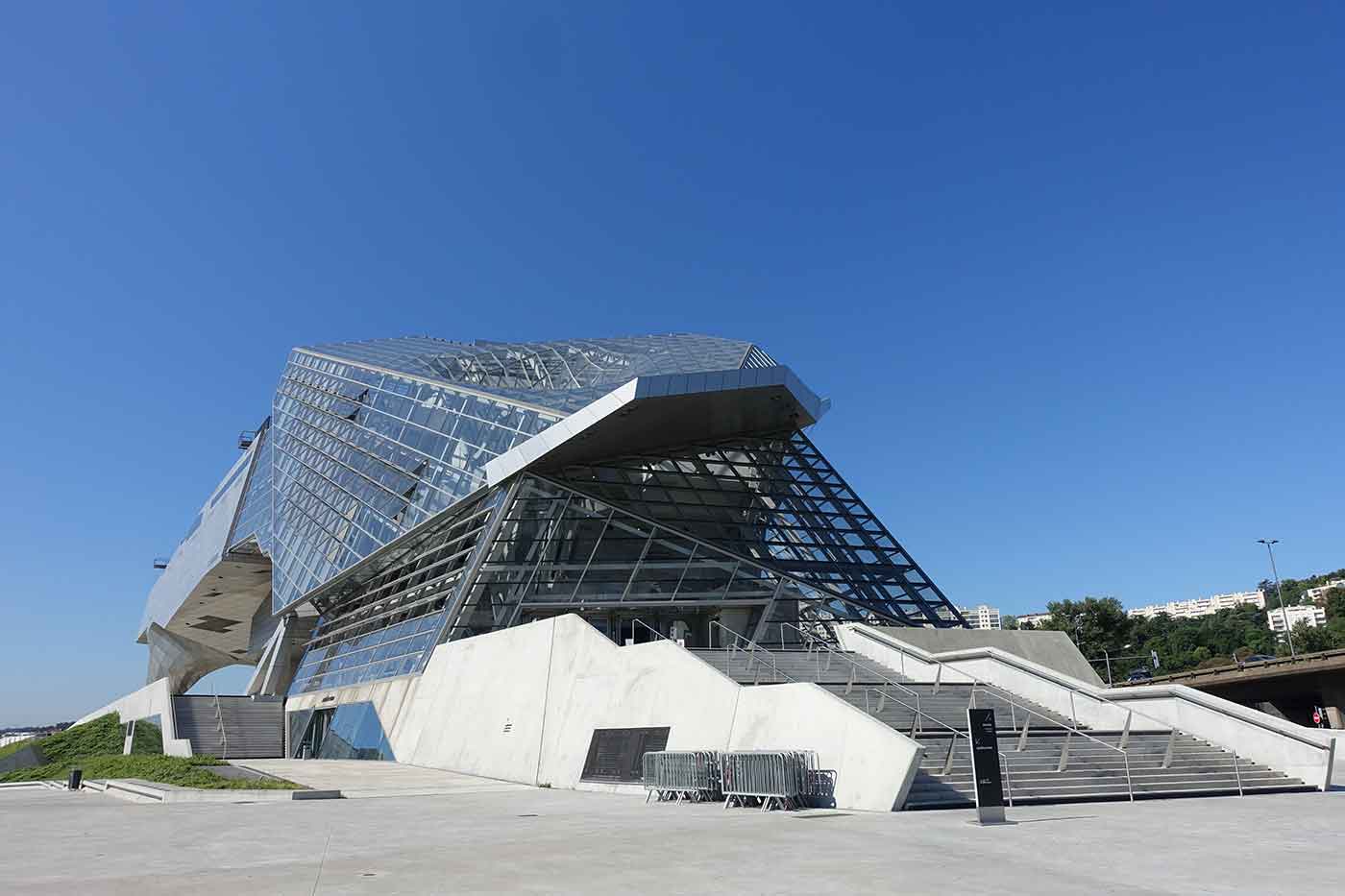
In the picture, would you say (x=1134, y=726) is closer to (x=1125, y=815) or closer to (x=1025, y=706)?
(x=1025, y=706)

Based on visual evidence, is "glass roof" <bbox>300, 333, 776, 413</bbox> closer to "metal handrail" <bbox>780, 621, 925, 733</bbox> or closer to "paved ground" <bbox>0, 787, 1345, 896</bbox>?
"metal handrail" <bbox>780, 621, 925, 733</bbox>

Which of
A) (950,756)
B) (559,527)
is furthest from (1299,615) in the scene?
(950,756)

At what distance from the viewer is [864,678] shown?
22.5 meters

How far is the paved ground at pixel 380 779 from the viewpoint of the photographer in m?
21.8

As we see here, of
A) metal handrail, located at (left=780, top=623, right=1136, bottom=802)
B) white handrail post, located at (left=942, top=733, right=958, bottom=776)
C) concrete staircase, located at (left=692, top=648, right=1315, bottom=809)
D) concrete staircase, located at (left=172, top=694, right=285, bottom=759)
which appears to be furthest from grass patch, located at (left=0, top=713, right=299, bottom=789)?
metal handrail, located at (left=780, top=623, right=1136, bottom=802)

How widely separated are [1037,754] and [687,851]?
962cm

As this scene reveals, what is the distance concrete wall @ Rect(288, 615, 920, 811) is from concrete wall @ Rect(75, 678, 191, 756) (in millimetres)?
8187

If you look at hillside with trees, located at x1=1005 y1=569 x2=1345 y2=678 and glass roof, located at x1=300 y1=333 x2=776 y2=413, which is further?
hillside with trees, located at x1=1005 y1=569 x2=1345 y2=678

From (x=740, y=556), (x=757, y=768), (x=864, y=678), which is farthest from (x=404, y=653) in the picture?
(x=757, y=768)

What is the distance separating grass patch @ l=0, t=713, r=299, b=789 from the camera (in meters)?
21.8

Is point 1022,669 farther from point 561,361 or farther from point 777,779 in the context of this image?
point 561,361

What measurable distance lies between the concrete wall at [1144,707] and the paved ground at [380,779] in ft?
37.1

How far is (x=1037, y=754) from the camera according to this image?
686 inches

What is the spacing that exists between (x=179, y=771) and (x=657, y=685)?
12699 mm
